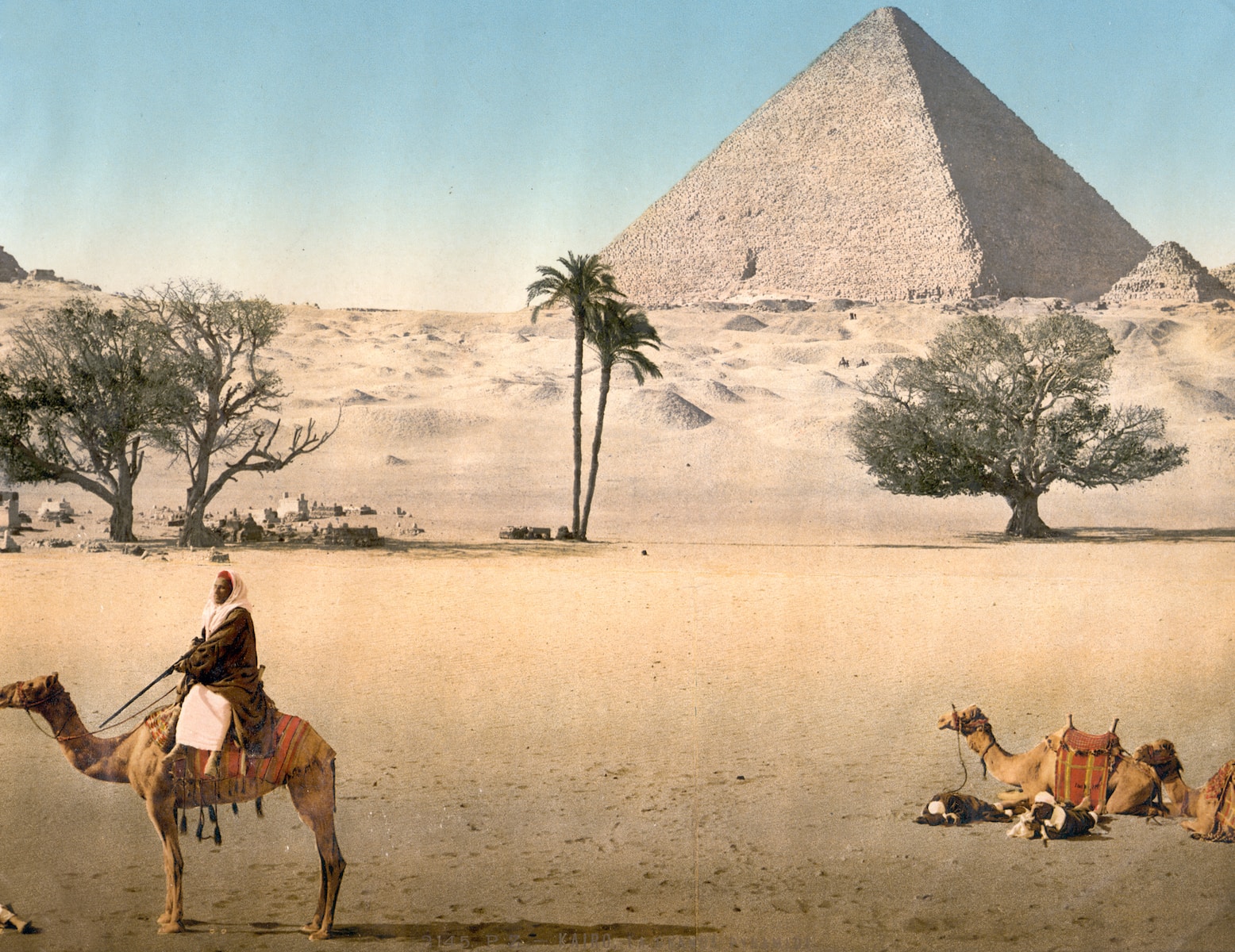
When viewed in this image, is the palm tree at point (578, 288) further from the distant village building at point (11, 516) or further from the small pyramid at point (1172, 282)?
the small pyramid at point (1172, 282)

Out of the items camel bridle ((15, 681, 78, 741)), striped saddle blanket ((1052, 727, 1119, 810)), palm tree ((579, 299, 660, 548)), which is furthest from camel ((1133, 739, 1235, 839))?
palm tree ((579, 299, 660, 548))

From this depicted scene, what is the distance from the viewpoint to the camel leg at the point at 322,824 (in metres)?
5.30

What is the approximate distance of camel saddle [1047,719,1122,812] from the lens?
20.6ft

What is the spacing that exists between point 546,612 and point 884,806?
4408mm

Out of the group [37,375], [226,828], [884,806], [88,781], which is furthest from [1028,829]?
[37,375]

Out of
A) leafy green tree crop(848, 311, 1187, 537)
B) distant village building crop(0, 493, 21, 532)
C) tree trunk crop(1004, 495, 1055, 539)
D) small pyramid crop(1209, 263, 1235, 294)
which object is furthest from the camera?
small pyramid crop(1209, 263, 1235, 294)

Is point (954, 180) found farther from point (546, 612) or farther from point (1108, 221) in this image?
point (546, 612)

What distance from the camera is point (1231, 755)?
273 inches

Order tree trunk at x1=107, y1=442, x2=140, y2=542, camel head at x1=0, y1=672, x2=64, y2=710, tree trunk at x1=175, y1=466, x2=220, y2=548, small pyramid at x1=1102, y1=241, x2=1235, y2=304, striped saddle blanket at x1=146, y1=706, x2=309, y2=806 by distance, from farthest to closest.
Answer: small pyramid at x1=1102, y1=241, x2=1235, y2=304 < tree trunk at x1=175, y1=466, x2=220, y2=548 < tree trunk at x1=107, y1=442, x2=140, y2=542 < camel head at x1=0, y1=672, x2=64, y2=710 < striped saddle blanket at x1=146, y1=706, x2=309, y2=806

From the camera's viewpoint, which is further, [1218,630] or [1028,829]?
[1218,630]

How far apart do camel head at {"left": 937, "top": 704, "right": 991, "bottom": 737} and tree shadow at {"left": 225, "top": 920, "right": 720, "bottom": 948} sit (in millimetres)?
1740

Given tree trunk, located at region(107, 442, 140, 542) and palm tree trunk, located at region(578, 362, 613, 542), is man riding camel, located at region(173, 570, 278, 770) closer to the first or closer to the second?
tree trunk, located at region(107, 442, 140, 542)

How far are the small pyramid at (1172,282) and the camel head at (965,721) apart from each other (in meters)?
87.5

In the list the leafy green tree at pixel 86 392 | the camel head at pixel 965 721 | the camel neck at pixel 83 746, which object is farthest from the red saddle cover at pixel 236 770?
the leafy green tree at pixel 86 392
